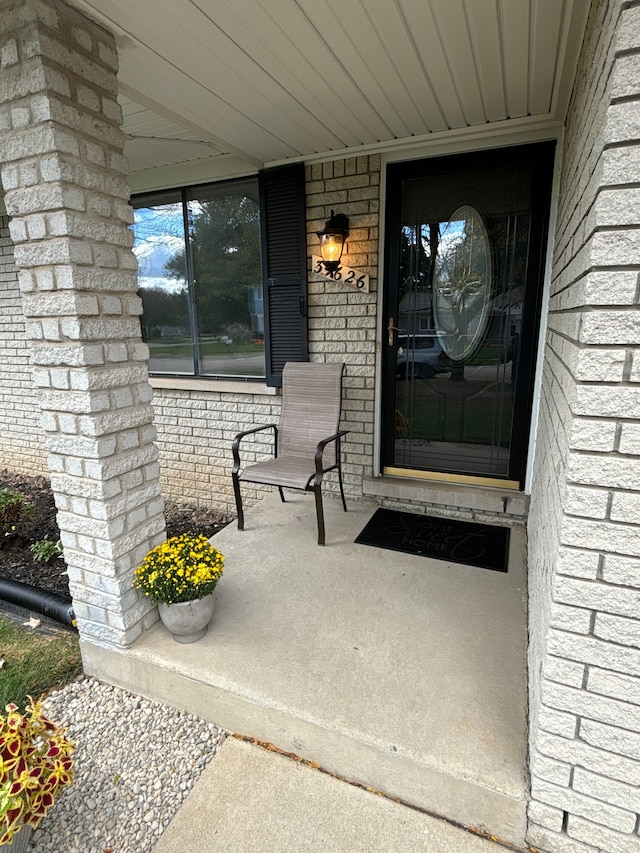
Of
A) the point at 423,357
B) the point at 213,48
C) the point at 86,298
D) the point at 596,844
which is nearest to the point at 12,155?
the point at 86,298

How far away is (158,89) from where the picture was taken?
221cm

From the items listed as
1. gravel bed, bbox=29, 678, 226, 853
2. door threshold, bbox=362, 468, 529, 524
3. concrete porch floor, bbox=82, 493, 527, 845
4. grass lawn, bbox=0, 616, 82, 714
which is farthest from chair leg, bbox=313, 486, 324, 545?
grass lawn, bbox=0, 616, 82, 714

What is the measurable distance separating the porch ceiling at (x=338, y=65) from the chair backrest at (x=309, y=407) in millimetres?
1487

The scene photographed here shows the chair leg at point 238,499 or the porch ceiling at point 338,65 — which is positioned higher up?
the porch ceiling at point 338,65

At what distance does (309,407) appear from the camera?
326 cm

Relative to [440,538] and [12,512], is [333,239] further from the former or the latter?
[12,512]

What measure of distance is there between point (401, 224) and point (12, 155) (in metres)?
2.24

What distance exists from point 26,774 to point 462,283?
124 inches

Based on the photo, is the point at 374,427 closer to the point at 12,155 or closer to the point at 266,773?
the point at 266,773

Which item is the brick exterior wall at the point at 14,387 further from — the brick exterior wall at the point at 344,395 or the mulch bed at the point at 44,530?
the brick exterior wall at the point at 344,395

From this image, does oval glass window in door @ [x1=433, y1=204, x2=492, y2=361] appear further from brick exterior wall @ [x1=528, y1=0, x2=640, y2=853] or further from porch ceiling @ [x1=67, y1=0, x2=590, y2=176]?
brick exterior wall @ [x1=528, y1=0, x2=640, y2=853]

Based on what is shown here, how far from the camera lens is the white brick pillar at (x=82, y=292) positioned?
1537mm

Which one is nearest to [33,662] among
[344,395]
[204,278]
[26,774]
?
[26,774]

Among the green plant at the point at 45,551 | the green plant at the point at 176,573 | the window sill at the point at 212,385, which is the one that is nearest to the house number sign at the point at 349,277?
the window sill at the point at 212,385
